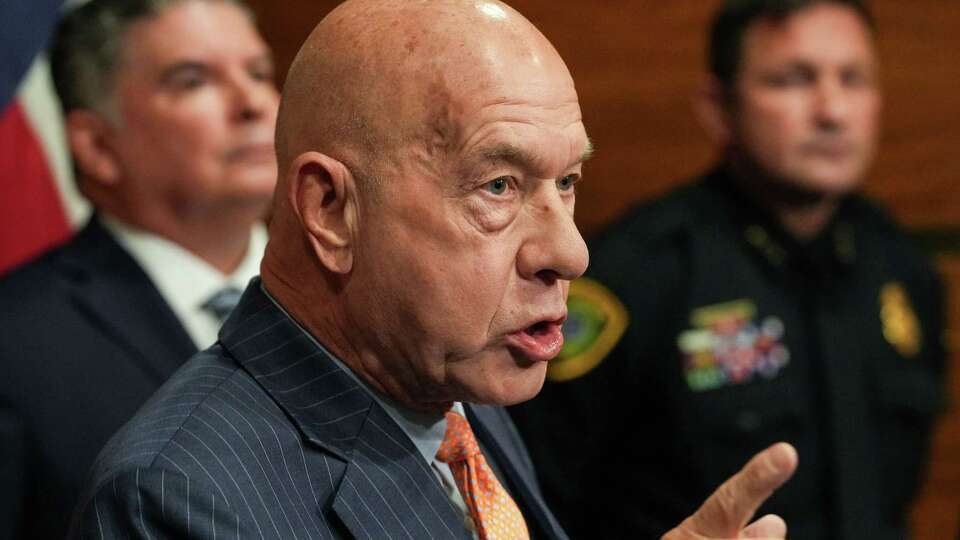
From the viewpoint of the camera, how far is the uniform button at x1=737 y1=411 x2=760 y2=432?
9.69 feet

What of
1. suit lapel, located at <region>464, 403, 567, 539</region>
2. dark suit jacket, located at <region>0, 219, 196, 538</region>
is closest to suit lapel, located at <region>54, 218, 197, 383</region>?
dark suit jacket, located at <region>0, 219, 196, 538</region>

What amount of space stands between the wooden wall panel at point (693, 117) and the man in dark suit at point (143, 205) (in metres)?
1.21

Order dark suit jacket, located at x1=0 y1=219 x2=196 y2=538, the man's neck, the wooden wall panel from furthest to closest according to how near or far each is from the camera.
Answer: the wooden wall panel < the man's neck < dark suit jacket, located at x1=0 y1=219 x2=196 y2=538

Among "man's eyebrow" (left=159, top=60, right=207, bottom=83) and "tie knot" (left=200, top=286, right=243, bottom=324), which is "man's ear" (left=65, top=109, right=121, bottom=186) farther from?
"tie knot" (left=200, top=286, right=243, bottom=324)

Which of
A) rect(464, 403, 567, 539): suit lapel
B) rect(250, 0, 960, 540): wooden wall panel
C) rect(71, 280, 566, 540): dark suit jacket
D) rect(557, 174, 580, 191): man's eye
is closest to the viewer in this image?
rect(71, 280, 566, 540): dark suit jacket

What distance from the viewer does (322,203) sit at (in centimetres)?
145

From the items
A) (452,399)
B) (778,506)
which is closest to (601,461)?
(778,506)

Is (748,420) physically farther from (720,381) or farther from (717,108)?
(717,108)

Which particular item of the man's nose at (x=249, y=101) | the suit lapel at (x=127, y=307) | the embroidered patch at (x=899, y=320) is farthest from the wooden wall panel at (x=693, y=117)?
the suit lapel at (x=127, y=307)

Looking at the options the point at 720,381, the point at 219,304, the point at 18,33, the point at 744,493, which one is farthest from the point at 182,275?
the point at 744,493

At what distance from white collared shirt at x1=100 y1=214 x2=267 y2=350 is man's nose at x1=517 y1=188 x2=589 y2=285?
3.62ft

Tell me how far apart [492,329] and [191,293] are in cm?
119

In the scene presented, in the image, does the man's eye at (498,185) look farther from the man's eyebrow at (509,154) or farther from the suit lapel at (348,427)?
the suit lapel at (348,427)

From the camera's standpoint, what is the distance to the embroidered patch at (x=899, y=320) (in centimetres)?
320
